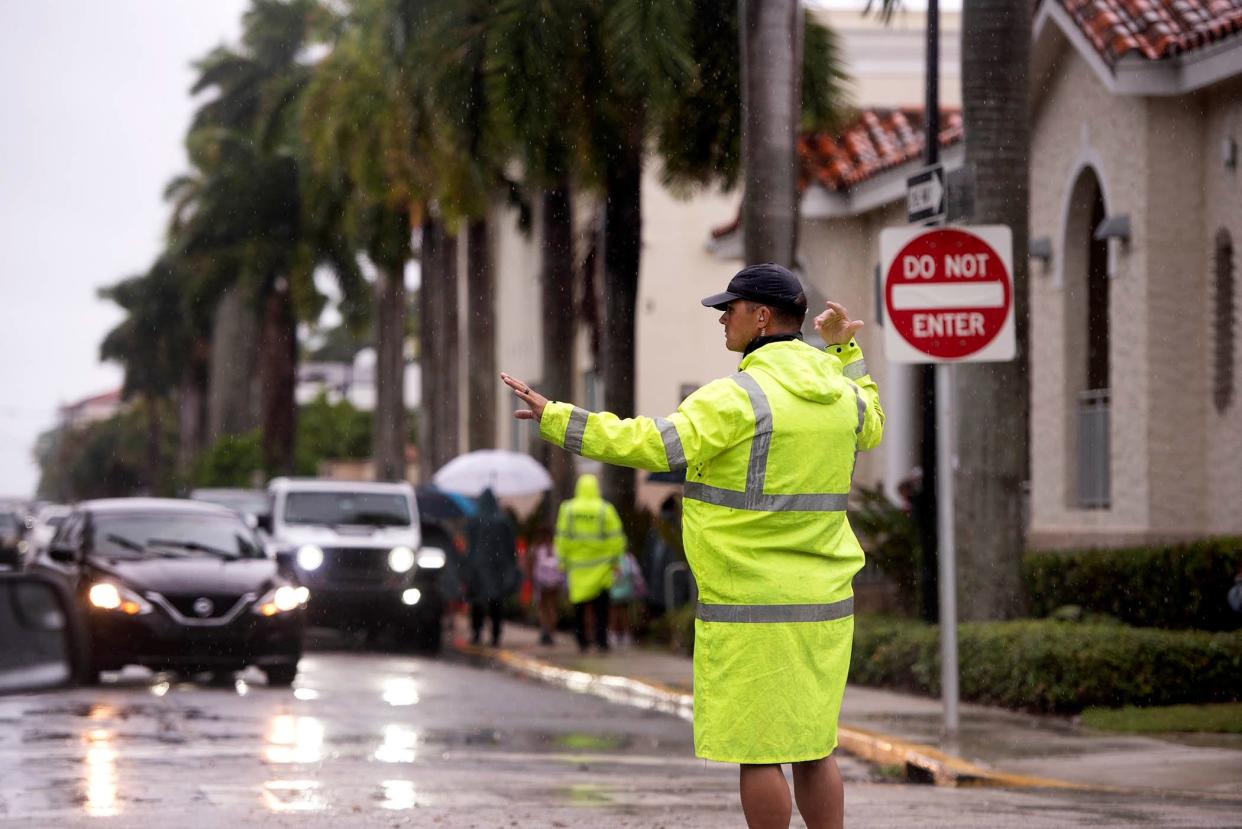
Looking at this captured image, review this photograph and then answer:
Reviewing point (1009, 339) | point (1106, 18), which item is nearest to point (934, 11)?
point (1106, 18)

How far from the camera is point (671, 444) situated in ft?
18.6

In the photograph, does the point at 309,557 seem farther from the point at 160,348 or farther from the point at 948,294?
the point at 160,348

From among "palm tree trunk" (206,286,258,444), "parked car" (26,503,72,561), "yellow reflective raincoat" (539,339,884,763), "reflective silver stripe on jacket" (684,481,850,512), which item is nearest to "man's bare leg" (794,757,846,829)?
"yellow reflective raincoat" (539,339,884,763)

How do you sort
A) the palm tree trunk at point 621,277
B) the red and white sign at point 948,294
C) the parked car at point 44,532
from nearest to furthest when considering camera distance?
the red and white sign at point 948,294
the parked car at point 44,532
the palm tree trunk at point 621,277

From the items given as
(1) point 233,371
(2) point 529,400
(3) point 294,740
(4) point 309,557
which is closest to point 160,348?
(1) point 233,371

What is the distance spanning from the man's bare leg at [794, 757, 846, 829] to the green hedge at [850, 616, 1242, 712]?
7.39 m

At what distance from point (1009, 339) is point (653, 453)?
6692mm

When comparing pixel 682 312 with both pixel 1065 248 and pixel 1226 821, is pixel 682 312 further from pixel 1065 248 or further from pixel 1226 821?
pixel 1226 821

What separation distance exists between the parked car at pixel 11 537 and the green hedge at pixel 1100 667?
30.5m

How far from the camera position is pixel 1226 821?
8633 millimetres

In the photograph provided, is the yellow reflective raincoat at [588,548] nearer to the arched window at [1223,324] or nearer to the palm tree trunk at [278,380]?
the arched window at [1223,324]

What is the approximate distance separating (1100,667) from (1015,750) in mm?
1868

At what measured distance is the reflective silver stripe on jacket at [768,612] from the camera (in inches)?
229

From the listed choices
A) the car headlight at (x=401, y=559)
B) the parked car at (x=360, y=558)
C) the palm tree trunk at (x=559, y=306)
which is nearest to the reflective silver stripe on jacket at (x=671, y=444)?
the parked car at (x=360, y=558)
